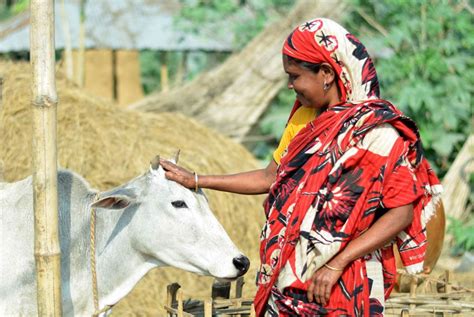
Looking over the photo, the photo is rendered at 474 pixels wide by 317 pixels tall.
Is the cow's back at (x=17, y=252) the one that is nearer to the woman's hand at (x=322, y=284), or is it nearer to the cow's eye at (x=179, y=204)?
the cow's eye at (x=179, y=204)

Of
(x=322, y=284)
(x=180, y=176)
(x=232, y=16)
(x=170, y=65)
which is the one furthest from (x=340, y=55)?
(x=170, y=65)

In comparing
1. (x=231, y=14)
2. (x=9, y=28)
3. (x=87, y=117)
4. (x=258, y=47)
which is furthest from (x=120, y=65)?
(x=87, y=117)

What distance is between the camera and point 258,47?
8750mm

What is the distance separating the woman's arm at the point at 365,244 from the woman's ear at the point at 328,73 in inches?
18.6

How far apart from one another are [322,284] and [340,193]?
0.30m

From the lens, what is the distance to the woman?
8.65 ft

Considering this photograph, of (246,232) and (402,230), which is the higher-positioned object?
(402,230)

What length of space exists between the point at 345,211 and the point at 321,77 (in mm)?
458

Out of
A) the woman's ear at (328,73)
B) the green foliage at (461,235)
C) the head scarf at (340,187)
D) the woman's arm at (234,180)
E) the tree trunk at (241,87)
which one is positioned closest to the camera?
the head scarf at (340,187)

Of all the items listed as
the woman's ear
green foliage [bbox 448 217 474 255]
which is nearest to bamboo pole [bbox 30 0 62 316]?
the woman's ear

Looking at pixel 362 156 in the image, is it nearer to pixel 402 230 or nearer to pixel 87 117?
pixel 402 230

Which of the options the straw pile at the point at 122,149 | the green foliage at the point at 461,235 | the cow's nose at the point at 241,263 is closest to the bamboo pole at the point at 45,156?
the cow's nose at the point at 241,263

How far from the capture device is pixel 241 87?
8570 millimetres

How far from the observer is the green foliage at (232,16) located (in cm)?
1039
